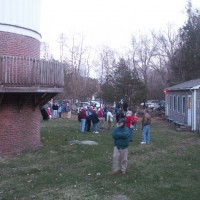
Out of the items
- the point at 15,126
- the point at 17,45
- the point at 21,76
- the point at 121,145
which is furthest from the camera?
the point at 15,126

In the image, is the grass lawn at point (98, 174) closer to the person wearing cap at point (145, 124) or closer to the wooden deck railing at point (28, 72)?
the person wearing cap at point (145, 124)

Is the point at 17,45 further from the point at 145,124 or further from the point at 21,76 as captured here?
the point at 145,124

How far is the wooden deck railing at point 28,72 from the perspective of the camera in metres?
14.2

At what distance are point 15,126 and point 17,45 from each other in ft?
10.9

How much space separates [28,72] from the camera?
49.3 feet

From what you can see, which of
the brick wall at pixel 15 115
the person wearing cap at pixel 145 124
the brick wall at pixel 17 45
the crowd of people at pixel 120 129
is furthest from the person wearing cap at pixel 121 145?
the person wearing cap at pixel 145 124

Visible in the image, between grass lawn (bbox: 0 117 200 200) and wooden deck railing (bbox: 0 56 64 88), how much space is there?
2853 mm

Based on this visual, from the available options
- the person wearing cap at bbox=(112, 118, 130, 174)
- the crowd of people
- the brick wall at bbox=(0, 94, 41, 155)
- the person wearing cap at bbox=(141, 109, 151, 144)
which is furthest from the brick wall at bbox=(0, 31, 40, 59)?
the person wearing cap at bbox=(112, 118, 130, 174)

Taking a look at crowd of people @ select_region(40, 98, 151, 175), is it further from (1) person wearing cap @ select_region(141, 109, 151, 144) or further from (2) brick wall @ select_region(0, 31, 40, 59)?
(2) brick wall @ select_region(0, 31, 40, 59)

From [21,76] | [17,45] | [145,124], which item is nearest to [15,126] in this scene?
[21,76]

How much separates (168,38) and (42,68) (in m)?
58.1

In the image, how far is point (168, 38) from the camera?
70750mm

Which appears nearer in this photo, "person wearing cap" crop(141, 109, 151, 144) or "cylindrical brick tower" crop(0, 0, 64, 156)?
"cylindrical brick tower" crop(0, 0, 64, 156)

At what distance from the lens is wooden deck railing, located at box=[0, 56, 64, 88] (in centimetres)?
1416
